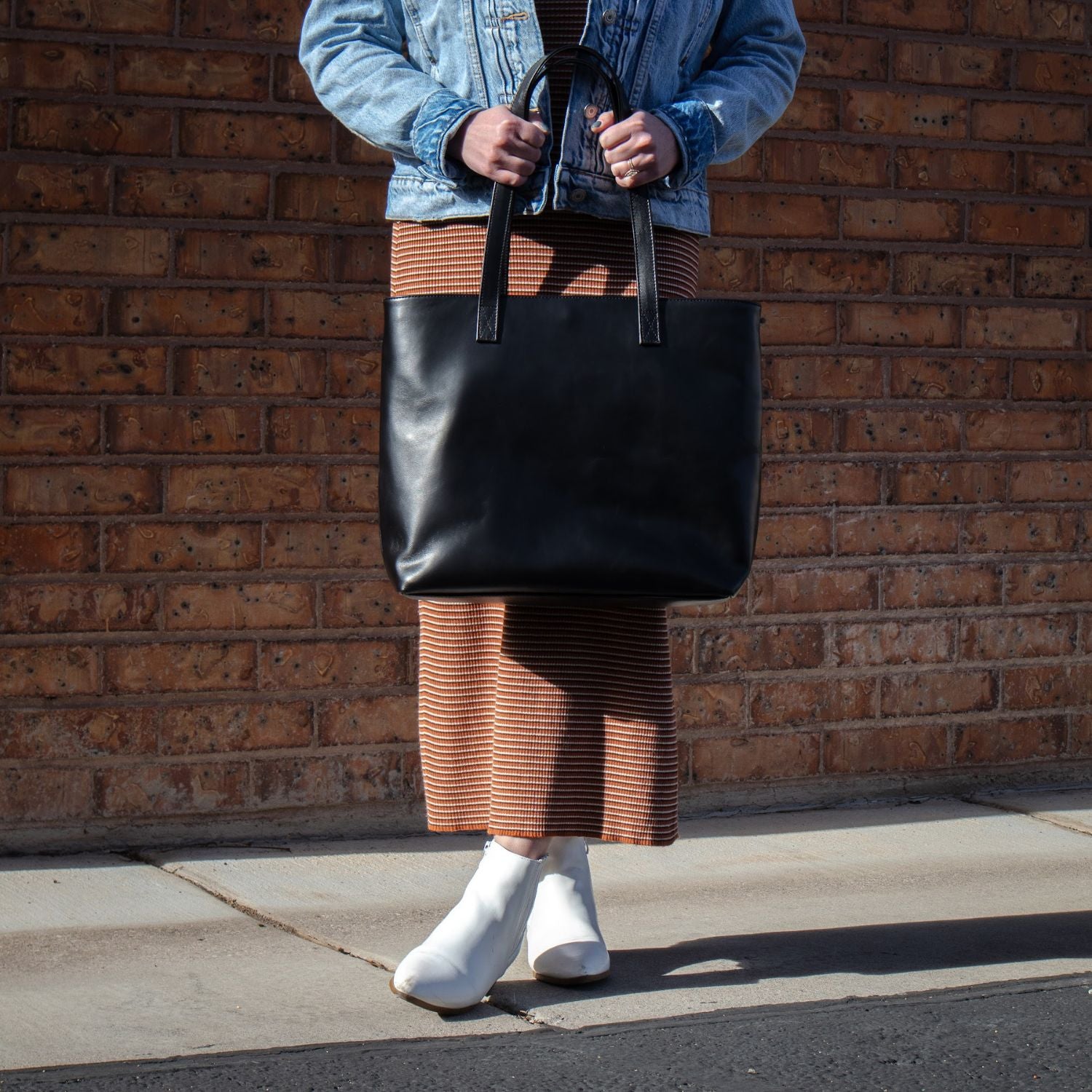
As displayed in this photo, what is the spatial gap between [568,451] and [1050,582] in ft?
7.68

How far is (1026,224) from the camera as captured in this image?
423cm

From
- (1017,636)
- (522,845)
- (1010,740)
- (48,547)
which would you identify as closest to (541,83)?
(522,845)

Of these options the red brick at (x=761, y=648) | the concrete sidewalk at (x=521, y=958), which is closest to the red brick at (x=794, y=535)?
the red brick at (x=761, y=648)

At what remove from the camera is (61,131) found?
3477 mm

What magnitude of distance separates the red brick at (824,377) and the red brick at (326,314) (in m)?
0.98

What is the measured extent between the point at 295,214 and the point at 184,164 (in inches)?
10.1

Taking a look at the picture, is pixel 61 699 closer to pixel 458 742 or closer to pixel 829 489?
pixel 458 742

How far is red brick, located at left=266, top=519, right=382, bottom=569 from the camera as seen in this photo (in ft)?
12.0

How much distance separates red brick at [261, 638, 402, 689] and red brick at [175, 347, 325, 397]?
0.56m

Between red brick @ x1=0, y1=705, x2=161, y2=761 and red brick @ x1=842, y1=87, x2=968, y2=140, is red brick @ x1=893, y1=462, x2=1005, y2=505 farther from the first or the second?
red brick @ x1=0, y1=705, x2=161, y2=761

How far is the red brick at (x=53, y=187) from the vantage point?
3.45 m

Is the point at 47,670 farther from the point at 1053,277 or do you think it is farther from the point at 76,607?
the point at 1053,277

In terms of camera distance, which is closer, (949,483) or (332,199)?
(332,199)

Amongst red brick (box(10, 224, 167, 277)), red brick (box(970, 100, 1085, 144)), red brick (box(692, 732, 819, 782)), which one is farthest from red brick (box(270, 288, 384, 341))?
red brick (box(970, 100, 1085, 144))
